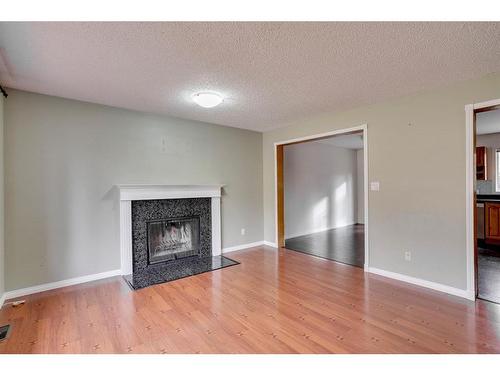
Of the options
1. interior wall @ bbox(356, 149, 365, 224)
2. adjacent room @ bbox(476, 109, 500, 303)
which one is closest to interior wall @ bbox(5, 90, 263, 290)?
adjacent room @ bbox(476, 109, 500, 303)

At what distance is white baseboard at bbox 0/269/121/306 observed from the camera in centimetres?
275

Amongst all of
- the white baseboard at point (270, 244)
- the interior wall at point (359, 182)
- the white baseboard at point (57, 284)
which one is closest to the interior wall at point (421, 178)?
the white baseboard at point (270, 244)

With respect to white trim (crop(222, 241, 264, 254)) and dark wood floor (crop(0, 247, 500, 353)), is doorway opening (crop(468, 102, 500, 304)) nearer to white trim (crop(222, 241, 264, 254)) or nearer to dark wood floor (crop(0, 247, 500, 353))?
dark wood floor (crop(0, 247, 500, 353))

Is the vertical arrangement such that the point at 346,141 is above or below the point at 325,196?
above

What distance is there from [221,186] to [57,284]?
260 cm

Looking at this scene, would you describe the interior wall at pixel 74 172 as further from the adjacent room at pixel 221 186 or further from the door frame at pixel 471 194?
the door frame at pixel 471 194

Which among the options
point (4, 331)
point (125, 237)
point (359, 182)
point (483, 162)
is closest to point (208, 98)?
point (125, 237)

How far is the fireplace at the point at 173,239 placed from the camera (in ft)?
12.5

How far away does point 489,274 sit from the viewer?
3.29 meters

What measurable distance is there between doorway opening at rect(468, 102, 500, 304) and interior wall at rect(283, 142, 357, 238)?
2914 mm

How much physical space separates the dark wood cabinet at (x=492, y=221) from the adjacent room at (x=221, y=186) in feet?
1.25

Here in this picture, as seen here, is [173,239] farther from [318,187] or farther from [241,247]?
[318,187]

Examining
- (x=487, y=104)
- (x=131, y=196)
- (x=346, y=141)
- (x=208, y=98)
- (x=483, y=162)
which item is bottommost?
(x=131, y=196)

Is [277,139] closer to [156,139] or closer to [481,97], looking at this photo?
[156,139]
